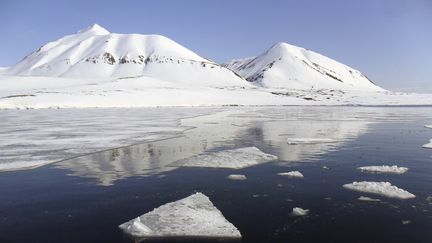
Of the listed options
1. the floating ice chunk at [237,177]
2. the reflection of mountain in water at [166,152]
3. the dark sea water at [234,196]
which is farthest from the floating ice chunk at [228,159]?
the floating ice chunk at [237,177]

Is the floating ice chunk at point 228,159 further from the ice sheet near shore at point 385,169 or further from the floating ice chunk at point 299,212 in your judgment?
the floating ice chunk at point 299,212

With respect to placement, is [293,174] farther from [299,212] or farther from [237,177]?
[299,212]

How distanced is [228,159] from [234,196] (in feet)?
18.6

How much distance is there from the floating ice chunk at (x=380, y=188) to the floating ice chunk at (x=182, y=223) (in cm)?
466

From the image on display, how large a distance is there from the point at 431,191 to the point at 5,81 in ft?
441

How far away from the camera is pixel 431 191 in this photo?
484 inches

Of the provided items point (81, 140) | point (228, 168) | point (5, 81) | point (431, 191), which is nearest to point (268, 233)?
point (431, 191)

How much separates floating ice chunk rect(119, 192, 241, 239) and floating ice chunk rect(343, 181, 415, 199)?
15.3ft

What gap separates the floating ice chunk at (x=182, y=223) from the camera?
28.8ft

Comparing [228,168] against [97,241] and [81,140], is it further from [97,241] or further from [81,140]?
[81,140]

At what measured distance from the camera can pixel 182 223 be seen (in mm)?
9352

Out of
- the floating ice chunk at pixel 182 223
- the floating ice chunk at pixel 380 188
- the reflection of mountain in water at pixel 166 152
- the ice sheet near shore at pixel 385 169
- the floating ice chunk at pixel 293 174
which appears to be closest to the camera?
the floating ice chunk at pixel 182 223

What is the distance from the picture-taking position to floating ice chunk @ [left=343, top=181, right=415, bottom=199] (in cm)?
1166

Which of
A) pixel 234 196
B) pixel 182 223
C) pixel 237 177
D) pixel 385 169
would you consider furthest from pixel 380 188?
pixel 182 223
